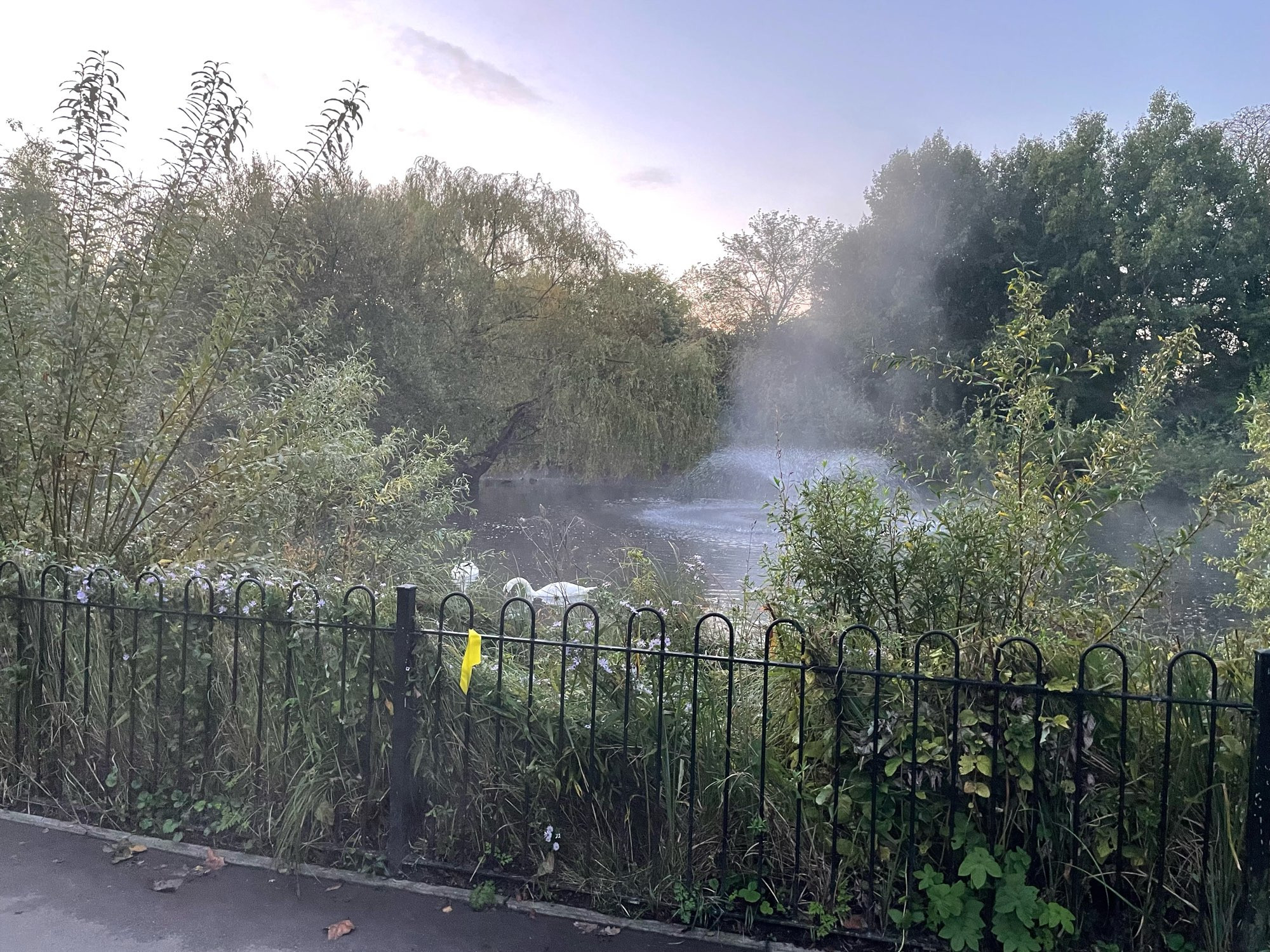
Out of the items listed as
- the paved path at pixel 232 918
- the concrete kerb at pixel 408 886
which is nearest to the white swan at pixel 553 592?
the concrete kerb at pixel 408 886

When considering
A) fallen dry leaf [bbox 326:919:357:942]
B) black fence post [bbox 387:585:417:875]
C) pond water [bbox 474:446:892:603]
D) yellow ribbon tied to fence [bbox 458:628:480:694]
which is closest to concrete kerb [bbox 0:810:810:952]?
black fence post [bbox 387:585:417:875]

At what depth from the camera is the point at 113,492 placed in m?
5.06

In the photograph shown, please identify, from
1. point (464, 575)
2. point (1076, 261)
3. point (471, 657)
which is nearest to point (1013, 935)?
point (471, 657)

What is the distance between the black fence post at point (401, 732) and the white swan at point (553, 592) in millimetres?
1925

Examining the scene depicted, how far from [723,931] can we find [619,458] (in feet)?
64.7

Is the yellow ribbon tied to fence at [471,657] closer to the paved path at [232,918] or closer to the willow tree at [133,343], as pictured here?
the paved path at [232,918]

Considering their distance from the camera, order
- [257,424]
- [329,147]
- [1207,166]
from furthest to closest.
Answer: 1. [1207,166]
2. [257,424]
3. [329,147]

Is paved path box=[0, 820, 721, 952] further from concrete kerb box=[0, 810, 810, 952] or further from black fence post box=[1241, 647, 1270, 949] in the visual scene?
black fence post box=[1241, 647, 1270, 949]

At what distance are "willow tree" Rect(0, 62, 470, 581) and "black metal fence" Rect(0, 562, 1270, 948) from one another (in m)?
0.73

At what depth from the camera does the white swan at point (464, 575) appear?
7.60 meters

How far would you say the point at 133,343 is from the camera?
4.55 metres

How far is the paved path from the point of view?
9.80 feet

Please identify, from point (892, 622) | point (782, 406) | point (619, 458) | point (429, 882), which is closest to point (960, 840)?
point (892, 622)

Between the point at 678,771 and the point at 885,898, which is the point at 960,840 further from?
the point at 678,771
